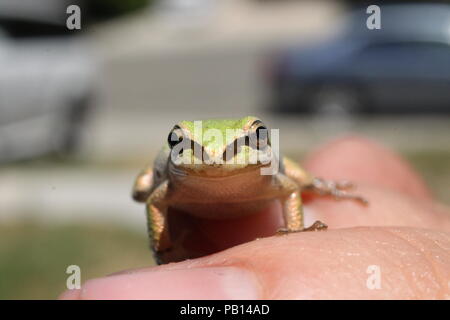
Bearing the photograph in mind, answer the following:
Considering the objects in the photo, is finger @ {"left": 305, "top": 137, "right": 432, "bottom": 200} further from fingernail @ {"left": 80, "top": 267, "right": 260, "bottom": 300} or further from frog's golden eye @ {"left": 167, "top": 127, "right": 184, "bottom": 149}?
fingernail @ {"left": 80, "top": 267, "right": 260, "bottom": 300}

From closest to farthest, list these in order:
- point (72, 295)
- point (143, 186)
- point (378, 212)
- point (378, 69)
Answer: point (72, 295) → point (143, 186) → point (378, 212) → point (378, 69)

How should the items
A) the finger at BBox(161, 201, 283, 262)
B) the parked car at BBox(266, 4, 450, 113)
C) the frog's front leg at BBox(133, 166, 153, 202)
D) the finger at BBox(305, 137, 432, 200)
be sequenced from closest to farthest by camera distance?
the finger at BBox(161, 201, 283, 262) < the frog's front leg at BBox(133, 166, 153, 202) < the finger at BBox(305, 137, 432, 200) < the parked car at BBox(266, 4, 450, 113)

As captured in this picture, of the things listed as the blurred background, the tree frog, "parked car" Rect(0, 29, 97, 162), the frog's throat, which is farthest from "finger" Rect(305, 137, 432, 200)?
"parked car" Rect(0, 29, 97, 162)

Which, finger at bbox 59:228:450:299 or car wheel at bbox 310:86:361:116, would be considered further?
car wheel at bbox 310:86:361:116

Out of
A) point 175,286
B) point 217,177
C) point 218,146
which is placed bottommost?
point 175,286

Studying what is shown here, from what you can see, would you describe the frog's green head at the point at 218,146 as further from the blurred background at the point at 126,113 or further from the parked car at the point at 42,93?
the parked car at the point at 42,93

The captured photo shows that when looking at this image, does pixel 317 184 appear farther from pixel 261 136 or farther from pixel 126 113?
pixel 126 113

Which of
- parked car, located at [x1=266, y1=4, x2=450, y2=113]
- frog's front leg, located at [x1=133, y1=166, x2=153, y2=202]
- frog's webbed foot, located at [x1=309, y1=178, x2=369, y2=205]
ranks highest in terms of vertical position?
parked car, located at [x1=266, y1=4, x2=450, y2=113]

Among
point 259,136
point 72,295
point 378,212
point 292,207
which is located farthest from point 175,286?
point 378,212
